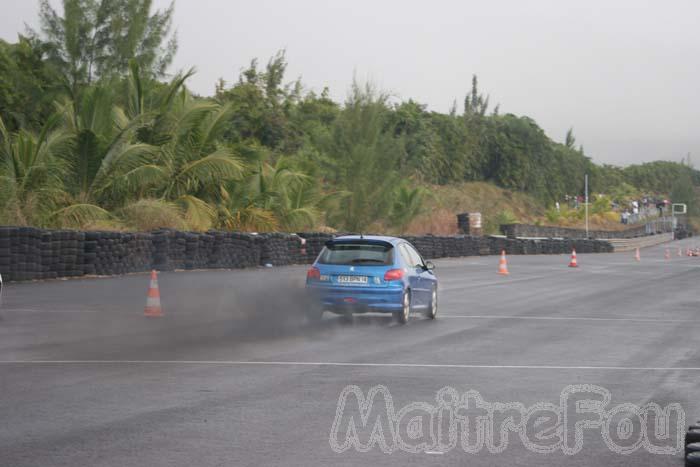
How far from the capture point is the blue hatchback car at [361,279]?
17.7 metres

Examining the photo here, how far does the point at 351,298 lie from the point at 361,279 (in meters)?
0.35

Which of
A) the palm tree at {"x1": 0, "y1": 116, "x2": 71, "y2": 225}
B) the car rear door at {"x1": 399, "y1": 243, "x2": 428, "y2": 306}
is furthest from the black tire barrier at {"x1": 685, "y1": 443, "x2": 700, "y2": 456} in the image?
the palm tree at {"x1": 0, "y1": 116, "x2": 71, "y2": 225}

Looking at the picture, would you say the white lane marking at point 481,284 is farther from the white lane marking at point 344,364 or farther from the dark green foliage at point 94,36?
the dark green foliage at point 94,36

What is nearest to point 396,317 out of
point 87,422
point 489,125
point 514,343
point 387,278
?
point 387,278

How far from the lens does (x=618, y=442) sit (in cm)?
791

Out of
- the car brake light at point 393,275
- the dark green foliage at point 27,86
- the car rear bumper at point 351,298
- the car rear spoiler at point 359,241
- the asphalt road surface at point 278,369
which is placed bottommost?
the asphalt road surface at point 278,369

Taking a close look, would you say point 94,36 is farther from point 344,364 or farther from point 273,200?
point 344,364

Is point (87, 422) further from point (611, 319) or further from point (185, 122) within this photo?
point (185, 122)

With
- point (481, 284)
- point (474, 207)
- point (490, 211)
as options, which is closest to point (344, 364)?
point (481, 284)

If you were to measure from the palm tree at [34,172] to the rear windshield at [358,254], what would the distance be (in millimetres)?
13312

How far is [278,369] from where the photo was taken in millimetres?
11938

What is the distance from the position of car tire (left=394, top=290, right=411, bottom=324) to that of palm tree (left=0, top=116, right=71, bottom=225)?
13.9 m

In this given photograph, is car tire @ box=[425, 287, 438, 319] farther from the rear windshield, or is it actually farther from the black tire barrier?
the black tire barrier

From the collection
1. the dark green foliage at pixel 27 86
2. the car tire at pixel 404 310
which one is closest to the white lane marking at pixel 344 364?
the car tire at pixel 404 310
